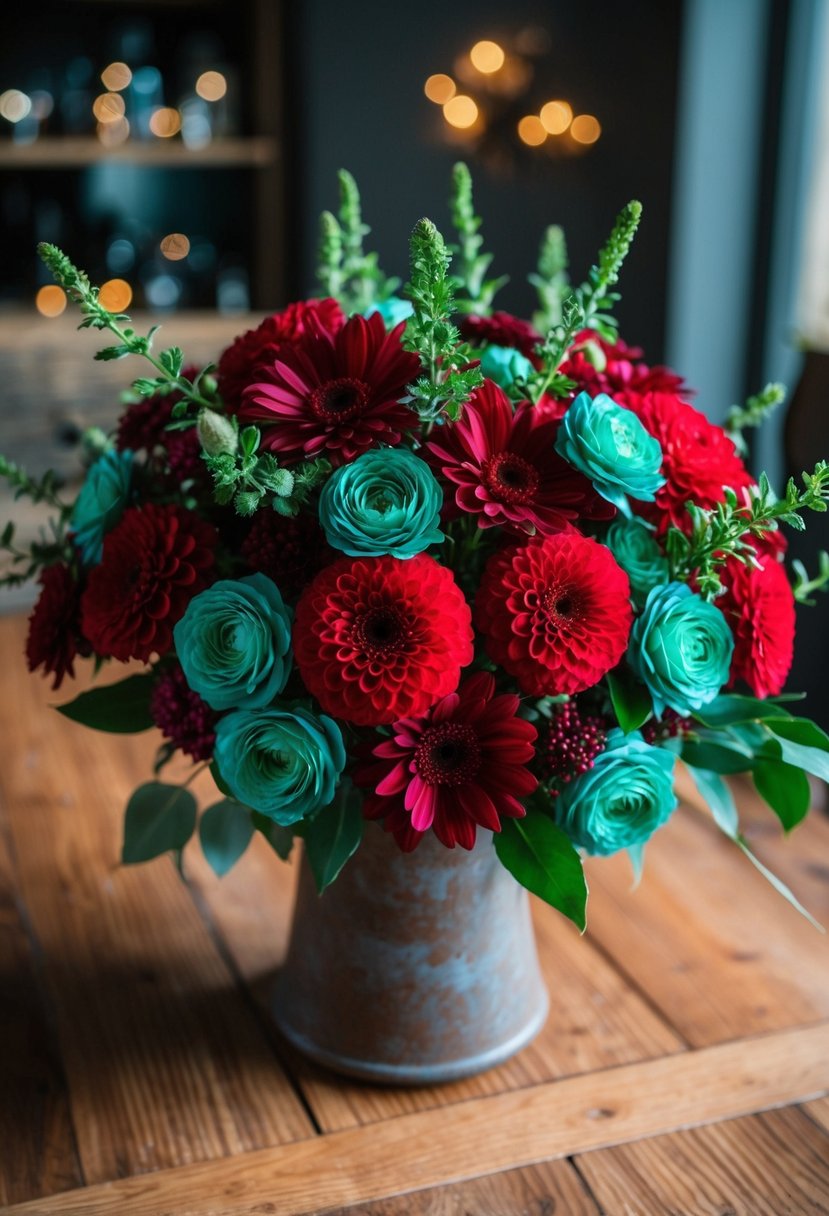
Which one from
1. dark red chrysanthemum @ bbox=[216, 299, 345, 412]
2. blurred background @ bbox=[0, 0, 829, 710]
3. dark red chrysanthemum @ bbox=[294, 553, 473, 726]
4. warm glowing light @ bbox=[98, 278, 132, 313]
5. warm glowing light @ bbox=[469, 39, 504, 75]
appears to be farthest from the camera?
warm glowing light @ bbox=[98, 278, 132, 313]

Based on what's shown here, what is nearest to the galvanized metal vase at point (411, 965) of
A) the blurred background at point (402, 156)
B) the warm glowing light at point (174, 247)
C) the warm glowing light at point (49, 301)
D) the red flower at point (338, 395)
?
the red flower at point (338, 395)

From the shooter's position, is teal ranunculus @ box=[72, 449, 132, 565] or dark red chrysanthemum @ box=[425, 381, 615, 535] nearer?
dark red chrysanthemum @ box=[425, 381, 615, 535]

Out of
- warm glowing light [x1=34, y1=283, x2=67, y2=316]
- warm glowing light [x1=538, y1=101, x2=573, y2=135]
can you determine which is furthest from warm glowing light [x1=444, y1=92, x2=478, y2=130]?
warm glowing light [x1=34, y1=283, x2=67, y2=316]

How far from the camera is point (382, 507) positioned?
2.19 feet

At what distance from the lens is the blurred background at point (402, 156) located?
101 inches

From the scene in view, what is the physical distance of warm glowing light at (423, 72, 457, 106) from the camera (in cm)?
283

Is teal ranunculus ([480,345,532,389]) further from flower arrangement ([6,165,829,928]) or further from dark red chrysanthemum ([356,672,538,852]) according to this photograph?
dark red chrysanthemum ([356,672,538,852])

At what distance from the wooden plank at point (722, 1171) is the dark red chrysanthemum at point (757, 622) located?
28 centimetres

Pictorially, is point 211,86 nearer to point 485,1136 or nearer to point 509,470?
point 509,470

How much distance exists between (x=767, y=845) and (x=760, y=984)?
0.81ft

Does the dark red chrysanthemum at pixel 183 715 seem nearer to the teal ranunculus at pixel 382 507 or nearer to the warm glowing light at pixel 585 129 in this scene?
the teal ranunculus at pixel 382 507

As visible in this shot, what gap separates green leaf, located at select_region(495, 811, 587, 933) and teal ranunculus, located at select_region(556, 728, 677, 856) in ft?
0.05

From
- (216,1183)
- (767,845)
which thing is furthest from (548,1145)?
(767,845)

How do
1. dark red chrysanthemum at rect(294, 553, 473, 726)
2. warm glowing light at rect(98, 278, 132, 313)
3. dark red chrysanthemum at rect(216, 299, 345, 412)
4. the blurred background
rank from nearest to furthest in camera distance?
dark red chrysanthemum at rect(294, 553, 473, 726) < dark red chrysanthemum at rect(216, 299, 345, 412) < the blurred background < warm glowing light at rect(98, 278, 132, 313)
